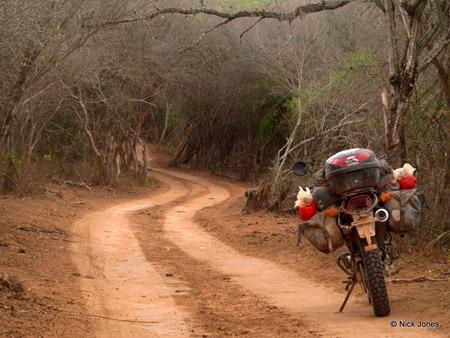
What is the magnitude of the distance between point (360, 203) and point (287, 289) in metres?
2.70

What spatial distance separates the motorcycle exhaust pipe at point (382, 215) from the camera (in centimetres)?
743

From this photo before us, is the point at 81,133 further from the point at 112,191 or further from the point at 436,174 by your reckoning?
the point at 436,174

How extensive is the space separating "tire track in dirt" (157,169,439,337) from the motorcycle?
0.34 m

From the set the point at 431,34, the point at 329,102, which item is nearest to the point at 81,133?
the point at 329,102

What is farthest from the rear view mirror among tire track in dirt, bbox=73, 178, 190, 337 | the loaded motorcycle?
tire track in dirt, bbox=73, 178, 190, 337

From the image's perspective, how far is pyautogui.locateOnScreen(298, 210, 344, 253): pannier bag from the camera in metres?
7.57

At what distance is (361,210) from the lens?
7.41 metres

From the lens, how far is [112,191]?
29703 mm

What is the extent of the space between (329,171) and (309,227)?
1.93ft

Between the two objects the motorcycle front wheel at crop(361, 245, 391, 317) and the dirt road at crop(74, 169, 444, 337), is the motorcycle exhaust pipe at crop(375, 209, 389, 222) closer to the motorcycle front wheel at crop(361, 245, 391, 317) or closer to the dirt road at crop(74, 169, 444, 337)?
the motorcycle front wheel at crop(361, 245, 391, 317)

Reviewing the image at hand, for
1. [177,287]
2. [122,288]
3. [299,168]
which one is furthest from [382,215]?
[122,288]

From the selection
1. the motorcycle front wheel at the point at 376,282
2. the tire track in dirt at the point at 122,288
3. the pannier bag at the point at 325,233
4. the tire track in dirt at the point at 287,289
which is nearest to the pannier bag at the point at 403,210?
the motorcycle front wheel at the point at 376,282

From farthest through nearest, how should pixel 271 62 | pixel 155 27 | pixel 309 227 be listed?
pixel 271 62 < pixel 155 27 < pixel 309 227

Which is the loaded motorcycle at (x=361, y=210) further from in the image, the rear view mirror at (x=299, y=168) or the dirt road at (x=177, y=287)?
the dirt road at (x=177, y=287)
